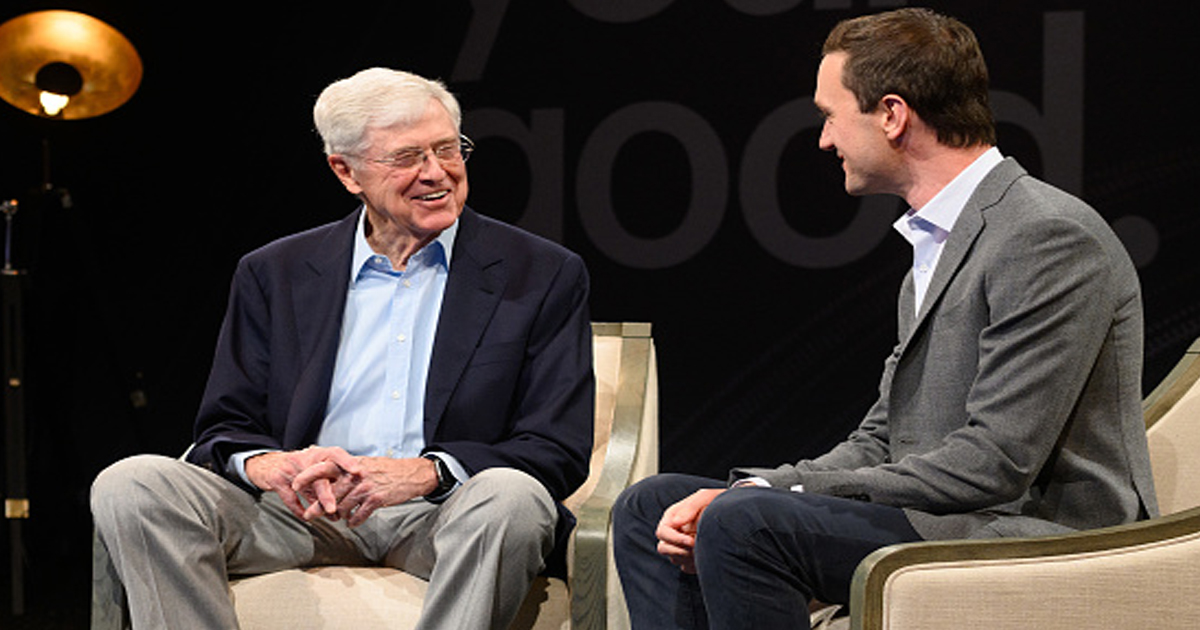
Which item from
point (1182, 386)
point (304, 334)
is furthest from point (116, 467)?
point (1182, 386)

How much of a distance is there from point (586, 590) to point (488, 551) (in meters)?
0.18

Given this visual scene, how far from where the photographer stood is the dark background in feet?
12.7

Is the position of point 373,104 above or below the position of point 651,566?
above

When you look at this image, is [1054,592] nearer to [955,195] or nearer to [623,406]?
[955,195]

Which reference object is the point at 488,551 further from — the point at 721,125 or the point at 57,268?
the point at 57,268

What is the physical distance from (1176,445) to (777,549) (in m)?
0.89

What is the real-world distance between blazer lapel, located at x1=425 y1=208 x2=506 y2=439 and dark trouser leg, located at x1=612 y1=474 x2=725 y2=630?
48cm

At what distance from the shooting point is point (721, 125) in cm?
427

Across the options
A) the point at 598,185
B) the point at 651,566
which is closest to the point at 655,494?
the point at 651,566

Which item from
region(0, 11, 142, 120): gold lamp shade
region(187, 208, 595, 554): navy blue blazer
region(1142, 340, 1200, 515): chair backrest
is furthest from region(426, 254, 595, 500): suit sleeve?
region(0, 11, 142, 120): gold lamp shade

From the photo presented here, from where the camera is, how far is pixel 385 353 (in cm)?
270

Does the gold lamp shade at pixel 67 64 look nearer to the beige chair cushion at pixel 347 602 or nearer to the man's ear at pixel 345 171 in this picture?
the man's ear at pixel 345 171

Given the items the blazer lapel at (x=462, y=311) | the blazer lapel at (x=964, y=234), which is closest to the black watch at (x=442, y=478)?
the blazer lapel at (x=462, y=311)

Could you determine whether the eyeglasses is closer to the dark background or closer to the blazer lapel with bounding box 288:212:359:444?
the blazer lapel with bounding box 288:212:359:444
